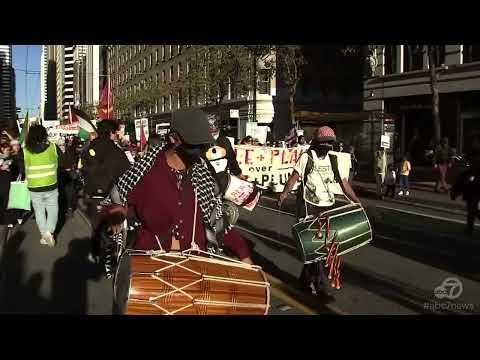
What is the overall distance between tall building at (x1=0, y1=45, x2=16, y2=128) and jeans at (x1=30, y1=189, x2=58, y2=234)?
115cm

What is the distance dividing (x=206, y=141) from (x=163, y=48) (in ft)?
9.07

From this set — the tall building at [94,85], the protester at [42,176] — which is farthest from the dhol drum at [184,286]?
the tall building at [94,85]

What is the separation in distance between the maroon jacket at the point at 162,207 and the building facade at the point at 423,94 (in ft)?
56.1

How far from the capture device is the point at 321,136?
582 centimetres

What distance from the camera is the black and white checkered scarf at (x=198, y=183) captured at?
3.12m

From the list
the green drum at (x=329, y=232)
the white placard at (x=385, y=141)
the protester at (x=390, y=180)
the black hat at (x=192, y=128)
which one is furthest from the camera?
the protester at (x=390, y=180)

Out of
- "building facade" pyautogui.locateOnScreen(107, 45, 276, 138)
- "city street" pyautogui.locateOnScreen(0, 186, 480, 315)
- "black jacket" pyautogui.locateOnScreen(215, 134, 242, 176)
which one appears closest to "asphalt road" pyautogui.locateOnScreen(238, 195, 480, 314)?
"city street" pyautogui.locateOnScreen(0, 186, 480, 315)

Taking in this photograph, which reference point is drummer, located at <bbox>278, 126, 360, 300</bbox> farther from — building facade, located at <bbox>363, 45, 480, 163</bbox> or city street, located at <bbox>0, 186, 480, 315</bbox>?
building facade, located at <bbox>363, 45, 480, 163</bbox>

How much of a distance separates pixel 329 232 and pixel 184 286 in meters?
2.38

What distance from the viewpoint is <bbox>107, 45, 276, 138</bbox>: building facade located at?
19.4 feet

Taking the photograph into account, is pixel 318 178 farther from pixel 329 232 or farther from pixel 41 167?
pixel 41 167

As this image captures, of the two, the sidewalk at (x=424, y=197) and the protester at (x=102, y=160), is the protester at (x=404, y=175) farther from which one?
the protester at (x=102, y=160)
